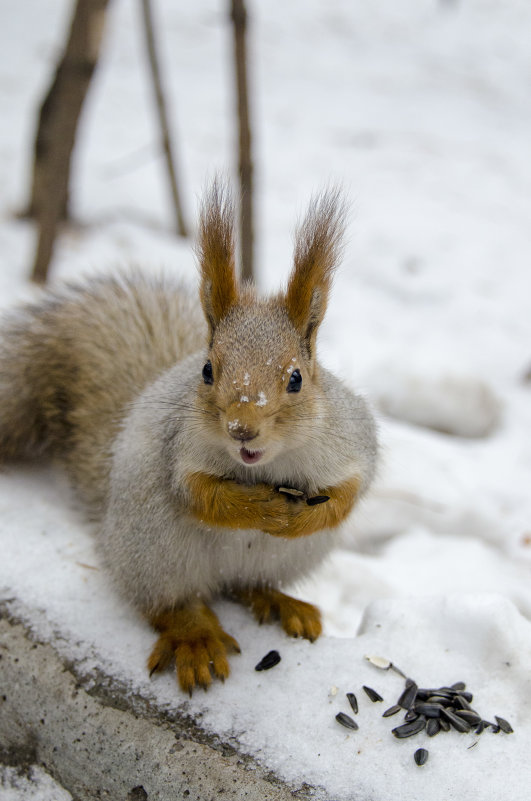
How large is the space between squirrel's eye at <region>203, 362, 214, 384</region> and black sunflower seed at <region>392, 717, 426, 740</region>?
676mm

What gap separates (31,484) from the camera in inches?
75.3

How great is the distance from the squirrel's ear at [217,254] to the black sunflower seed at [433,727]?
2.53ft

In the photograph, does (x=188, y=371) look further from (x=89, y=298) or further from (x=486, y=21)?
(x=486, y=21)

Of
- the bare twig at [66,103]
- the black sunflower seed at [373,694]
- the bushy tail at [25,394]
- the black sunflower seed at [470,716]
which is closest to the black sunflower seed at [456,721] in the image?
the black sunflower seed at [470,716]

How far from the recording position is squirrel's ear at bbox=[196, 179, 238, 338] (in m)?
1.33

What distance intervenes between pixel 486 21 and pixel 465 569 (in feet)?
23.0

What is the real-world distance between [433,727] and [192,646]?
456 millimetres

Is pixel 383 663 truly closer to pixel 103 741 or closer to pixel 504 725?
pixel 504 725

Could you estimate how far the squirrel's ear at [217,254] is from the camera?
133cm

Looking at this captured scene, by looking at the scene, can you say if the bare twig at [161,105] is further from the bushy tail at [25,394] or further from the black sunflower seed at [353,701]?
the black sunflower seed at [353,701]

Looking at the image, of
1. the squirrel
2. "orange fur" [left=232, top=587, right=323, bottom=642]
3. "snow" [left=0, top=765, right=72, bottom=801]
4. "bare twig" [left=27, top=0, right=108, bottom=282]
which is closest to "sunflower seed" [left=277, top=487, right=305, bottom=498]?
the squirrel

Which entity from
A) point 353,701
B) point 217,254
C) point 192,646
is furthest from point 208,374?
point 353,701

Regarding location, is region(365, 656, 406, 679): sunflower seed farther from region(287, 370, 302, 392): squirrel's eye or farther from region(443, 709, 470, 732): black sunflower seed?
region(287, 370, 302, 392): squirrel's eye

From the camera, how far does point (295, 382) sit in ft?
4.27
